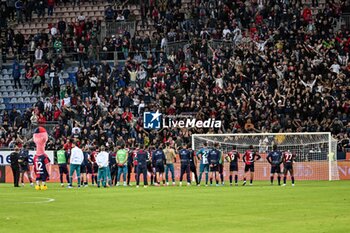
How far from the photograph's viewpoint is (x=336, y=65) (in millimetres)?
51906

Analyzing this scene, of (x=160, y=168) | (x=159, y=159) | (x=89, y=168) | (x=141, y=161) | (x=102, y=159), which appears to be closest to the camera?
(x=102, y=159)

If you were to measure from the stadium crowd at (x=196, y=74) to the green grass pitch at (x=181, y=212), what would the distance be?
47.5 ft

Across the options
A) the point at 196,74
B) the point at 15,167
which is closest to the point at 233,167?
the point at 15,167

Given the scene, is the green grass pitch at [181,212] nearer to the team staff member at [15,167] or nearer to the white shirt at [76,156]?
the white shirt at [76,156]

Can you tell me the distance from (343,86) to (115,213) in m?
27.3

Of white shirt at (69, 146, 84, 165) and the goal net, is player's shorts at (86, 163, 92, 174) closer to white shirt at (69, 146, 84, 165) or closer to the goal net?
white shirt at (69, 146, 84, 165)

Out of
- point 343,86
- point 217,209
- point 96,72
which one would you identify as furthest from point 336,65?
point 217,209

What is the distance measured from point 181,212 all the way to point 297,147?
23.0 m

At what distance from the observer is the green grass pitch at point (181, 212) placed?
2091 centimetres

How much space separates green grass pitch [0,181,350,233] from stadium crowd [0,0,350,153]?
14472 millimetres

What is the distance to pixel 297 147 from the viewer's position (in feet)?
155

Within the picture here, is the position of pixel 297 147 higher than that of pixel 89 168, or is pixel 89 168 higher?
pixel 297 147

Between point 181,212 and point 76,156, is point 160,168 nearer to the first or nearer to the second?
point 76,156

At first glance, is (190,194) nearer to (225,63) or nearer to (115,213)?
(115,213)
